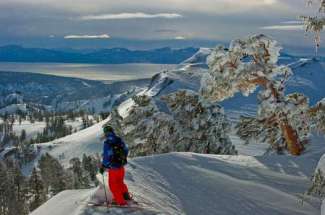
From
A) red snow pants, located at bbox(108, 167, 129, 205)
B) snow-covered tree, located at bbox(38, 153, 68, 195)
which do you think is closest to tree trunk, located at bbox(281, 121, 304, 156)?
red snow pants, located at bbox(108, 167, 129, 205)

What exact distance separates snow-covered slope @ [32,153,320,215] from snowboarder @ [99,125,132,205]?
0.59 metres

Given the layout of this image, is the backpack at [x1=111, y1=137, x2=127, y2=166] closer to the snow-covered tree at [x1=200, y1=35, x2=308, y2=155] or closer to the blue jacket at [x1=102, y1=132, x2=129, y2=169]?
the blue jacket at [x1=102, y1=132, x2=129, y2=169]

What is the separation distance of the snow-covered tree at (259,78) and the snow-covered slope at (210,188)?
5089 mm

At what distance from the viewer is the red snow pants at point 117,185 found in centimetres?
1320

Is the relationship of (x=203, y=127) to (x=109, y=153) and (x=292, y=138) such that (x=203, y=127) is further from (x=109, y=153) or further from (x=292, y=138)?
(x=109, y=153)

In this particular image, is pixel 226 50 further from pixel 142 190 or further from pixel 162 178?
pixel 142 190

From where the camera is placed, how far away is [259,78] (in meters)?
27.3

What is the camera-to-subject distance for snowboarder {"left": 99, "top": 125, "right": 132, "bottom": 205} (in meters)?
13.2

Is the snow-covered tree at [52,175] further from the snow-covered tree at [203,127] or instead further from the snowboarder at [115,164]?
the snowboarder at [115,164]

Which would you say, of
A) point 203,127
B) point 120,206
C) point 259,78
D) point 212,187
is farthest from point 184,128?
point 120,206

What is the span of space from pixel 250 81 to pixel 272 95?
1489mm

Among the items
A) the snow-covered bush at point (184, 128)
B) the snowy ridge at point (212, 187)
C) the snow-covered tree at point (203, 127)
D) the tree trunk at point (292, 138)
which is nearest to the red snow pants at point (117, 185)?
the snowy ridge at point (212, 187)

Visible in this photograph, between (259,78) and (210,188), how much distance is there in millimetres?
11720

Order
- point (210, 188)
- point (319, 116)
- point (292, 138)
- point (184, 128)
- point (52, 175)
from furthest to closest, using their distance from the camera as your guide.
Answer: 1. point (52, 175)
2. point (184, 128)
3. point (292, 138)
4. point (210, 188)
5. point (319, 116)
